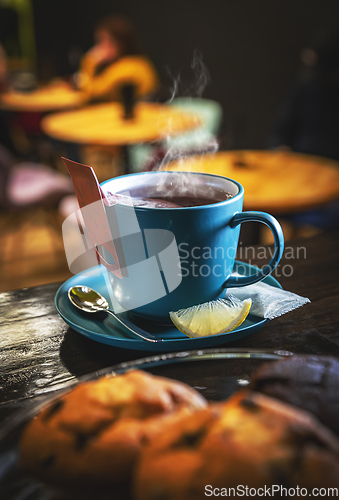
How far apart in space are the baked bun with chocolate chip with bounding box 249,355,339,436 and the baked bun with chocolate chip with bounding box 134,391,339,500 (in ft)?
0.17

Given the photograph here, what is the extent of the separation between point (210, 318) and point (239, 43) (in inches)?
161

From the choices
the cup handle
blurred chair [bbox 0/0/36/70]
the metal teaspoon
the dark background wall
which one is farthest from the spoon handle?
blurred chair [bbox 0/0/36/70]

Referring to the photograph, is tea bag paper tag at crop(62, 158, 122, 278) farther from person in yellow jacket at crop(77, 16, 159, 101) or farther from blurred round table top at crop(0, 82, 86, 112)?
blurred round table top at crop(0, 82, 86, 112)

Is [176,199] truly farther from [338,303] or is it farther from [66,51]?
[66,51]

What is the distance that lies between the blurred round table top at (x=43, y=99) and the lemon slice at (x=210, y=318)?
2926 mm

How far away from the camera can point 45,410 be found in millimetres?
255

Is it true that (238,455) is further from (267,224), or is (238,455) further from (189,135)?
(189,135)

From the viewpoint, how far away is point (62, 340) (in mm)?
500

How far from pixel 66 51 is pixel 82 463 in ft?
24.7

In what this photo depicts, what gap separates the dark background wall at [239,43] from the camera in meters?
3.57

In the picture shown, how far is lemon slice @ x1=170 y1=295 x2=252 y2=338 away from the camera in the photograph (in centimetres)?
47

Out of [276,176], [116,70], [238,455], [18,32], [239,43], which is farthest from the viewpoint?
[18,32]

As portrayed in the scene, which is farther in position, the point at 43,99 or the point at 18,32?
the point at 18,32

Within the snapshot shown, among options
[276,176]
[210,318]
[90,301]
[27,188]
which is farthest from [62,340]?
[27,188]
